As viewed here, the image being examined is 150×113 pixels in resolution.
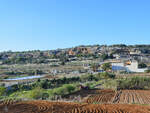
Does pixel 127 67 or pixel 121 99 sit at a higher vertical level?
pixel 121 99

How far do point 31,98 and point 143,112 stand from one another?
15034mm

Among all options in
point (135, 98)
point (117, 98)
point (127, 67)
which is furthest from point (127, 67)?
point (117, 98)

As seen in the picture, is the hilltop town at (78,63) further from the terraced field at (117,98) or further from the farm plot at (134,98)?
the farm plot at (134,98)

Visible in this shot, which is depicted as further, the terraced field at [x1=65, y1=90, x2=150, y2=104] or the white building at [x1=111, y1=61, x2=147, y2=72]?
the white building at [x1=111, y1=61, x2=147, y2=72]

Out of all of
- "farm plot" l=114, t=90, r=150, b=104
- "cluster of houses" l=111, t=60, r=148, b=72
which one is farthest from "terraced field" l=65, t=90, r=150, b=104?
"cluster of houses" l=111, t=60, r=148, b=72

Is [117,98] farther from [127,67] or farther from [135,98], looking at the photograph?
[127,67]

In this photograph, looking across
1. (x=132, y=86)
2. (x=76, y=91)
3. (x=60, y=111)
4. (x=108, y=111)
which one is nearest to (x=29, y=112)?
(x=60, y=111)

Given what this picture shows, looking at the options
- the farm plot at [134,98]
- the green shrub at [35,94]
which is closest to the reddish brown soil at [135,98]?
the farm plot at [134,98]

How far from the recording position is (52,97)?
86.6 ft

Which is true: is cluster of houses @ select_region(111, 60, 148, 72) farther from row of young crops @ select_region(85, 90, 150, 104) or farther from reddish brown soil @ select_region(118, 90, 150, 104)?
row of young crops @ select_region(85, 90, 150, 104)

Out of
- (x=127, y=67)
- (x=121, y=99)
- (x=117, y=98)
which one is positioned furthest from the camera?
(x=127, y=67)

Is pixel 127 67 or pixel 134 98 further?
pixel 127 67

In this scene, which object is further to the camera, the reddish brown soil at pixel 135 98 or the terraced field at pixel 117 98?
the terraced field at pixel 117 98

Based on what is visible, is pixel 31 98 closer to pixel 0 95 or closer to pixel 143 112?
pixel 0 95
